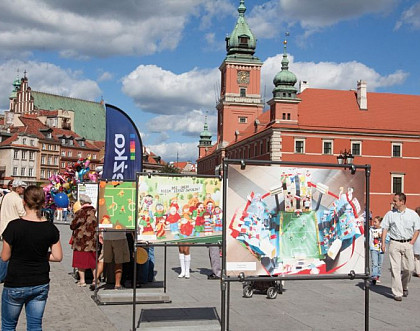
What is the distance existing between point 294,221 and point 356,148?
49785 millimetres

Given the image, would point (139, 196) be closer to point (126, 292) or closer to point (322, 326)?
point (126, 292)

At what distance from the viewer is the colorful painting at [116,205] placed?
9.83 metres

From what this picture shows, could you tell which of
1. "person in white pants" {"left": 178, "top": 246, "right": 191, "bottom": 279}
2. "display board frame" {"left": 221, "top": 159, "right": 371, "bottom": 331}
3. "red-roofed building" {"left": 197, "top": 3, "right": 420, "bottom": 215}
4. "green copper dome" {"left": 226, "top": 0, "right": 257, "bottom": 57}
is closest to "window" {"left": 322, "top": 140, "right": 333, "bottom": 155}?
"red-roofed building" {"left": 197, "top": 3, "right": 420, "bottom": 215}

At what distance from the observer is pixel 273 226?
6059 mm

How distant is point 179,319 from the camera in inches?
322

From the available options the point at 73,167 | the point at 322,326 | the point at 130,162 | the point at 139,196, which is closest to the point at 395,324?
the point at 322,326

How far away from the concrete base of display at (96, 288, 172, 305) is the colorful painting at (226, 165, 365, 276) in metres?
3.98

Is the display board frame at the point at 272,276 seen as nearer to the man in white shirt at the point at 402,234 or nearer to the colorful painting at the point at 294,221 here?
the colorful painting at the point at 294,221

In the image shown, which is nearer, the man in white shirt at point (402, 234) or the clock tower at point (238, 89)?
the man in white shirt at point (402, 234)

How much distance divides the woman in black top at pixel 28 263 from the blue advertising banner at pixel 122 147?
545 cm

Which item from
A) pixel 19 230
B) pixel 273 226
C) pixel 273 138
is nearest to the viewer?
pixel 19 230

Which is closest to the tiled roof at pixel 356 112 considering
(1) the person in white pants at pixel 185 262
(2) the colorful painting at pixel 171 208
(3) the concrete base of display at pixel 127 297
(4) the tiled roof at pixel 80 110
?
(1) the person in white pants at pixel 185 262

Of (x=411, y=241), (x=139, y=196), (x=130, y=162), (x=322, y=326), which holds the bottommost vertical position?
(x=322, y=326)

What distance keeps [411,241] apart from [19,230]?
7.68 meters
